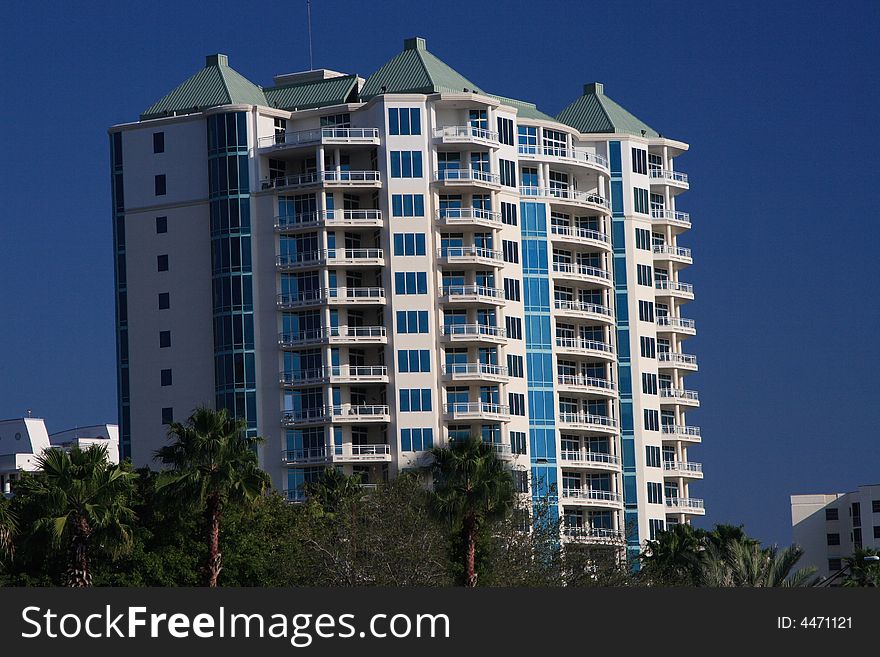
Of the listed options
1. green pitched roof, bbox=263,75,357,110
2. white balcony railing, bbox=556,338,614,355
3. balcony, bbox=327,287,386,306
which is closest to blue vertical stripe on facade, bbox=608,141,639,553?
white balcony railing, bbox=556,338,614,355

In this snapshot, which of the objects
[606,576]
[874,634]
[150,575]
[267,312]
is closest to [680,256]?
[267,312]

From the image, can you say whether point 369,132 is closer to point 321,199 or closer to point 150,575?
point 321,199

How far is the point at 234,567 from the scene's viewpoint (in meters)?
94.6

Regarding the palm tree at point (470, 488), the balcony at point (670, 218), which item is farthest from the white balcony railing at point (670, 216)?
the palm tree at point (470, 488)

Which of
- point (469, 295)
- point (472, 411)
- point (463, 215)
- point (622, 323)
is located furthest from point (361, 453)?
point (622, 323)

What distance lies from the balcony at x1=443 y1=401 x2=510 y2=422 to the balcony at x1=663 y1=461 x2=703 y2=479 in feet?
69.3

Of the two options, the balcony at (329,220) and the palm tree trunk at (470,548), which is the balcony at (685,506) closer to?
the balcony at (329,220)

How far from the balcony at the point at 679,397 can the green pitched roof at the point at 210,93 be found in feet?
132

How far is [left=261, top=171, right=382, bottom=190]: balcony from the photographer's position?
427 feet

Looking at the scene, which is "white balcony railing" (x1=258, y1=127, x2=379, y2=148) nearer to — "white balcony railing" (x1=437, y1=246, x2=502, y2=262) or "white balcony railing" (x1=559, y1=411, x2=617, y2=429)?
"white balcony railing" (x1=437, y1=246, x2=502, y2=262)

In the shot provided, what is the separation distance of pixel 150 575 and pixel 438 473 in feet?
52.6

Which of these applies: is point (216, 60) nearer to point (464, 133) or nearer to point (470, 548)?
point (464, 133)

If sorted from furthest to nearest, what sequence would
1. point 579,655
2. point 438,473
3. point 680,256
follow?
point 680,256 < point 438,473 < point 579,655

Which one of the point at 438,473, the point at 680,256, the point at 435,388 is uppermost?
the point at 680,256
